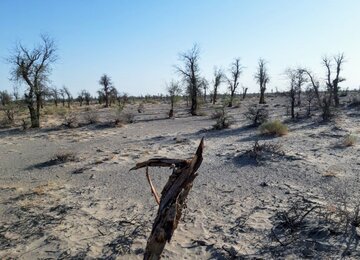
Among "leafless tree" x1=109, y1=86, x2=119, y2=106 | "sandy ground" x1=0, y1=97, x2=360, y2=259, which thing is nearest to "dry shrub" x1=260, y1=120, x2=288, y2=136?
"sandy ground" x1=0, y1=97, x2=360, y2=259

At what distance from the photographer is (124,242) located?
264 inches

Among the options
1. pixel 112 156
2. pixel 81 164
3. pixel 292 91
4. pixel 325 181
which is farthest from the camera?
pixel 292 91

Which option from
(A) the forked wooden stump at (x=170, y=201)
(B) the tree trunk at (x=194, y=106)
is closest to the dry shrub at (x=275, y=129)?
(A) the forked wooden stump at (x=170, y=201)

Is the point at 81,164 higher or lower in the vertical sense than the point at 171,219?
lower

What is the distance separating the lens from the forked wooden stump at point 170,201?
12.2ft

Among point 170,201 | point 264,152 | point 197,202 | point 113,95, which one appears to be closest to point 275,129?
point 264,152

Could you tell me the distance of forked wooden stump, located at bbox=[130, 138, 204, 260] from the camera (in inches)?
146

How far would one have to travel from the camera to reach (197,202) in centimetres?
891

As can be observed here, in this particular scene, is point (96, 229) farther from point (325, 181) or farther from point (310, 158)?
point (310, 158)

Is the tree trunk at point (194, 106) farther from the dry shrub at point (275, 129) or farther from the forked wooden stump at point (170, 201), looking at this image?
the forked wooden stump at point (170, 201)

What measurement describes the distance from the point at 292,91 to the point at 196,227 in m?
23.0

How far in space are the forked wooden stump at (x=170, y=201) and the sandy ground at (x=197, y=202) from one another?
2602 mm

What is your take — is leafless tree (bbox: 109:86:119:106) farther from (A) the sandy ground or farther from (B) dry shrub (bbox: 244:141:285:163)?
(B) dry shrub (bbox: 244:141:285:163)

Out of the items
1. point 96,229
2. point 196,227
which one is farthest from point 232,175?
point 96,229
